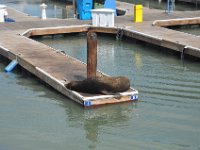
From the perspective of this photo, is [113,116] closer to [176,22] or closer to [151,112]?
[151,112]

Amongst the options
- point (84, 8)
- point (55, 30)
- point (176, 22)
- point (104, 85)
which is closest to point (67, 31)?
point (55, 30)

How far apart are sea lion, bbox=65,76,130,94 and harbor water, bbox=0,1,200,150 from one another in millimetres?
401

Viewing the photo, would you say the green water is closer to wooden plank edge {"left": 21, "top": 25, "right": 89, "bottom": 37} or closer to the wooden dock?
the wooden dock

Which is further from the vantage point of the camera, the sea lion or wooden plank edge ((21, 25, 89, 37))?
wooden plank edge ((21, 25, 89, 37))

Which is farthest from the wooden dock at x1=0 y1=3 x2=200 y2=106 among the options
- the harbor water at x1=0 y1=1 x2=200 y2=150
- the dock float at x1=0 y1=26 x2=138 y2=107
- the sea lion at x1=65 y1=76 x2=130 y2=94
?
the harbor water at x1=0 y1=1 x2=200 y2=150

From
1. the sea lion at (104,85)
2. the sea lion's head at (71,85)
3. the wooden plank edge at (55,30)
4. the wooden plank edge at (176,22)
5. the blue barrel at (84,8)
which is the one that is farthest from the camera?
the blue barrel at (84,8)

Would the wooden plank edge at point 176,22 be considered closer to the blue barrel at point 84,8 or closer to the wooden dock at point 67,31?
the wooden dock at point 67,31

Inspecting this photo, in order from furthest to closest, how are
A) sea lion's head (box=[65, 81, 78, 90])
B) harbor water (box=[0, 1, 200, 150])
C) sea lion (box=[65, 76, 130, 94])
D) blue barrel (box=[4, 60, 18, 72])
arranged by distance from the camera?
blue barrel (box=[4, 60, 18, 72]) → sea lion's head (box=[65, 81, 78, 90]) → sea lion (box=[65, 76, 130, 94]) → harbor water (box=[0, 1, 200, 150])

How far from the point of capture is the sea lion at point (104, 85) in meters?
12.0

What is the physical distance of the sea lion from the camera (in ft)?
39.3

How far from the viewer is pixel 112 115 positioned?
459 inches

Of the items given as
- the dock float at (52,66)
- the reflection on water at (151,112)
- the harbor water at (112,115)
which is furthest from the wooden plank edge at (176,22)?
the dock float at (52,66)

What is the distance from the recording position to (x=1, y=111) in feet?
39.3

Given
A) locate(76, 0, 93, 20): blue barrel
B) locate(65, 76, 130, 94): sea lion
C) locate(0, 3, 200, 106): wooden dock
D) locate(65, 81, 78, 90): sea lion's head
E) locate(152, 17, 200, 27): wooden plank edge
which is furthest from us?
locate(76, 0, 93, 20): blue barrel
